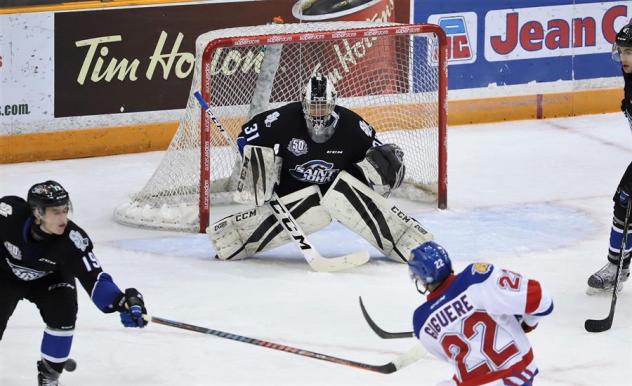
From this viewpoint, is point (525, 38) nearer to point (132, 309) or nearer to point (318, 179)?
point (318, 179)

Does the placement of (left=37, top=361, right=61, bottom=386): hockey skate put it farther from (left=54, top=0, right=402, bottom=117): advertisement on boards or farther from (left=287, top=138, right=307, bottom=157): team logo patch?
(left=54, top=0, right=402, bottom=117): advertisement on boards

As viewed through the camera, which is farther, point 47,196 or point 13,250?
point 13,250

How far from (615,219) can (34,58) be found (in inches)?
146

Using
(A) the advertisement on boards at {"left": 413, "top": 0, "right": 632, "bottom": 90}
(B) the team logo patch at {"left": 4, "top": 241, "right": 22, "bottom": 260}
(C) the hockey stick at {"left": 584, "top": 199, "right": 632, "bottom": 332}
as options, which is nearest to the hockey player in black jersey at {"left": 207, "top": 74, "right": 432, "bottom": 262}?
(C) the hockey stick at {"left": 584, "top": 199, "right": 632, "bottom": 332}

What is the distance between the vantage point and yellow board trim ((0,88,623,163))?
851 cm

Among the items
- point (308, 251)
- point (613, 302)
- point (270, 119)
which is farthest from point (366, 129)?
point (613, 302)

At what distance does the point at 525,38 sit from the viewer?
9.48 metres

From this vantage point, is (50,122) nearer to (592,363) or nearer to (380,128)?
(380,128)

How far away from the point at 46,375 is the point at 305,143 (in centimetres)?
202

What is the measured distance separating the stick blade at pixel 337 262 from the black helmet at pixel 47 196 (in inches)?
83.0

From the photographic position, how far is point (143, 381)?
5.16m

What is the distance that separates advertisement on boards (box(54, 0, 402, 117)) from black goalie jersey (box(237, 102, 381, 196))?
2160 millimetres

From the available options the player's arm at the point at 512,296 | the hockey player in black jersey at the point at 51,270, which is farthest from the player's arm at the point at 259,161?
the player's arm at the point at 512,296

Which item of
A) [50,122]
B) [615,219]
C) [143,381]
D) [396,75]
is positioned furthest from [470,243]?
[50,122]
